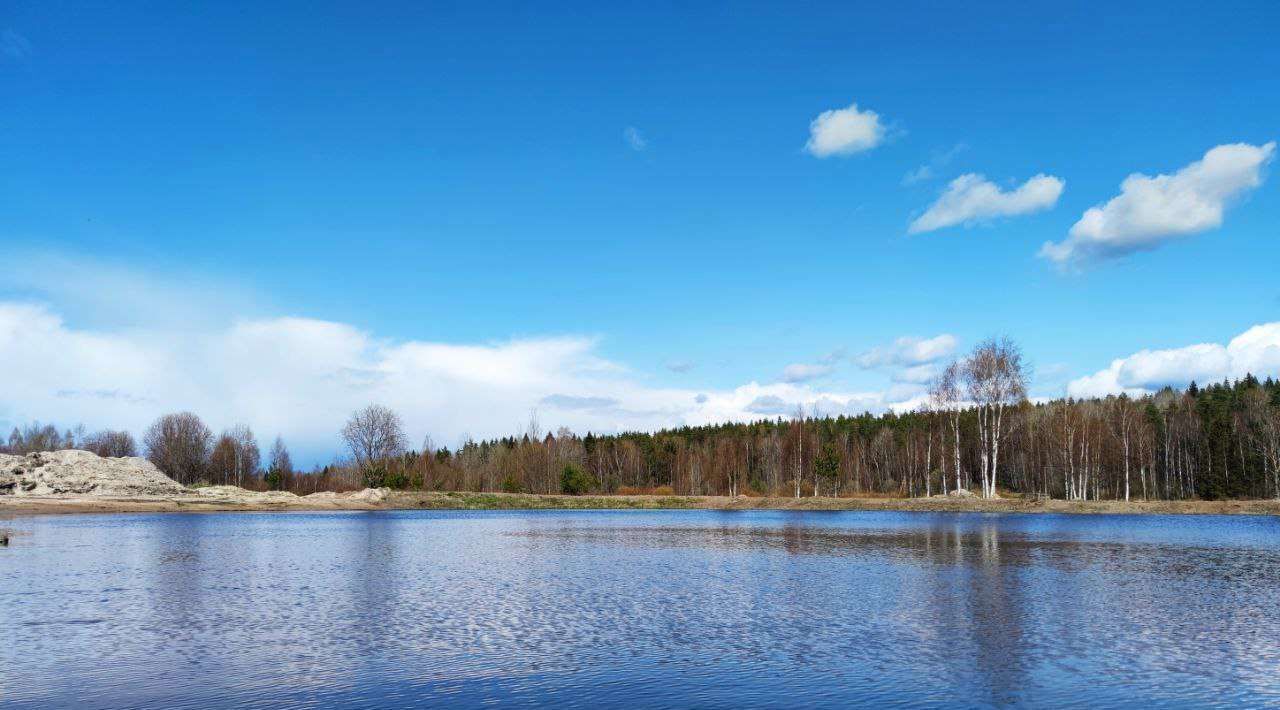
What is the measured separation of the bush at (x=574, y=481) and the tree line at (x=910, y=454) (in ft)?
0.70

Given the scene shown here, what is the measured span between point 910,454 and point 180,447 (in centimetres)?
13484

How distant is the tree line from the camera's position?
11088cm

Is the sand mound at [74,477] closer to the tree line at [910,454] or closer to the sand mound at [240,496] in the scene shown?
the sand mound at [240,496]

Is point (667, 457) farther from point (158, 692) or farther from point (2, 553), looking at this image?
point (158, 692)

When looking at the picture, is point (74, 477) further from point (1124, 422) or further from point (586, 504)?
point (1124, 422)

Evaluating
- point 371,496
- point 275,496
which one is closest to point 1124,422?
point 371,496

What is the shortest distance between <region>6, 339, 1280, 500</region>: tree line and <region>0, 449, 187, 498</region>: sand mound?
34539 millimetres

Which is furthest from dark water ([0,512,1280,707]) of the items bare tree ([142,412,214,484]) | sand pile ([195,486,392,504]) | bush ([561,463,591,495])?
bare tree ([142,412,214,484])

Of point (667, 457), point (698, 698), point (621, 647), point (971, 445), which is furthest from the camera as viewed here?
point (667, 457)

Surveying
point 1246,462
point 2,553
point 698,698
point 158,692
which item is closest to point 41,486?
point 2,553

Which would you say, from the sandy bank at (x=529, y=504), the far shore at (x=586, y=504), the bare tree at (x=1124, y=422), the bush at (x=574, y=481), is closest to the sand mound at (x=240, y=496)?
the sandy bank at (x=529, y=504)

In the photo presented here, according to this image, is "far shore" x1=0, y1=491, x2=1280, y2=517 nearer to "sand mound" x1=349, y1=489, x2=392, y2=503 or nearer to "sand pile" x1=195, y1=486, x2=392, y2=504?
"sand pile" x1=195, y1=486, x2=392, y2=504

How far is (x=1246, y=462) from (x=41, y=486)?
15451 centimetres

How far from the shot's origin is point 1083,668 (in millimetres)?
16953
